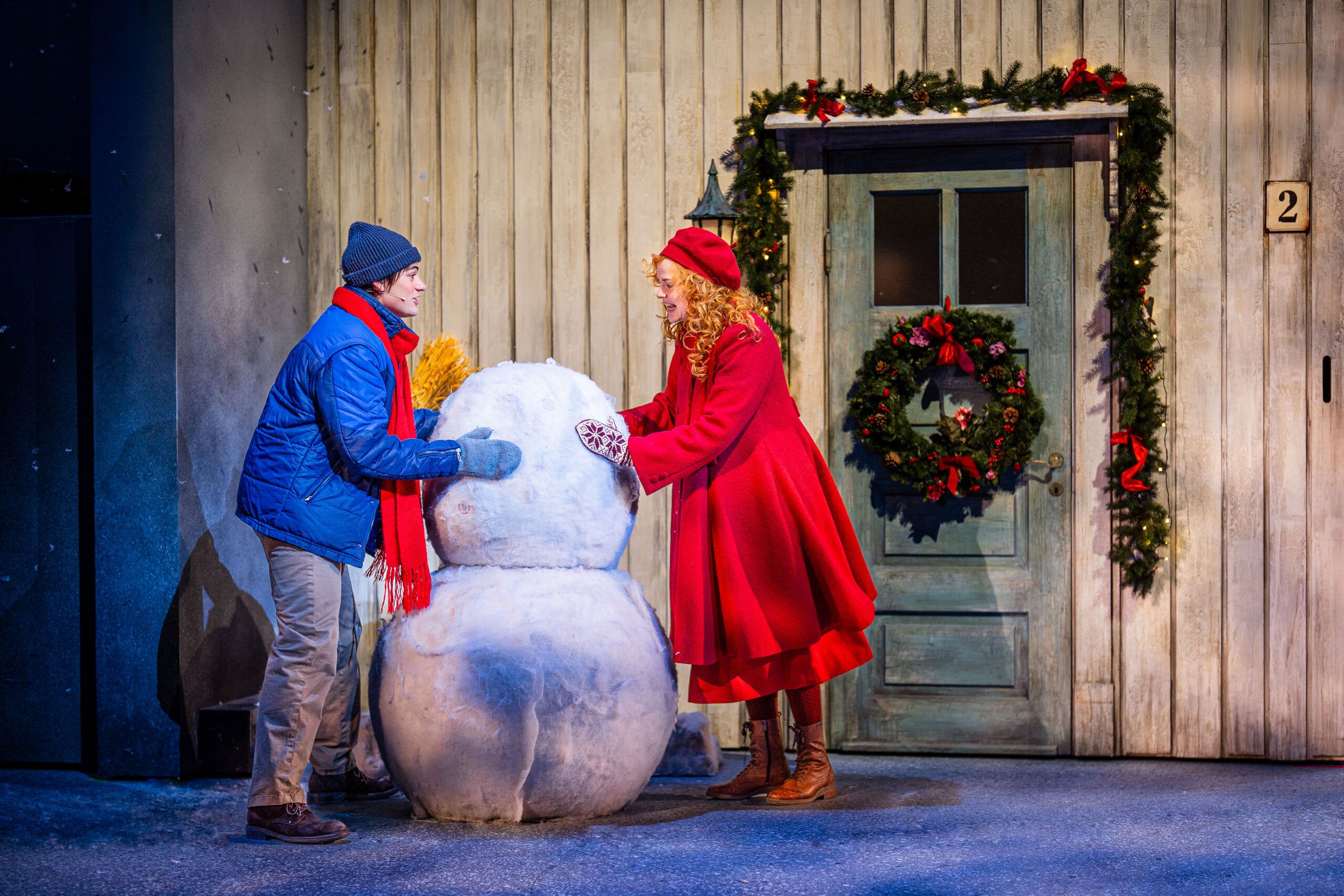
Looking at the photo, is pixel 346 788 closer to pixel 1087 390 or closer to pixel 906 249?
pixel 906 249

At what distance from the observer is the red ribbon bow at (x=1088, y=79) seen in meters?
4.40

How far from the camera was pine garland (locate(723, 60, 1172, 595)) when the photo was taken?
4.41 meters

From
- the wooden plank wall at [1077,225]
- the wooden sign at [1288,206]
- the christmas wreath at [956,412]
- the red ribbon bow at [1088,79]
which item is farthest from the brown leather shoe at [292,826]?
the wooden sign at [1288,206]

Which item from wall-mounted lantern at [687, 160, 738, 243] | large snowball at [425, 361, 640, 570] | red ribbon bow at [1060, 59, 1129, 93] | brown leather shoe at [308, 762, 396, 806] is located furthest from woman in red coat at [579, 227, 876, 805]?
red ribbon bow at [1060, 59, 1129, 93]

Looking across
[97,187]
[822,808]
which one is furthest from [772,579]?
[97,187]

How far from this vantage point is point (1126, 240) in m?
4.43

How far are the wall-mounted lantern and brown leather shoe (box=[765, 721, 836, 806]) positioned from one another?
5.94 feet

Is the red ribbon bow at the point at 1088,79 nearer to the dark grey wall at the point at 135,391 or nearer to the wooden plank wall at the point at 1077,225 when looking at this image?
the wooden plank wall at the point at 1077,225

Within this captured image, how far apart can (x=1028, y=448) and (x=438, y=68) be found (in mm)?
2713

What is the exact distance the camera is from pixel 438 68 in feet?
16.2

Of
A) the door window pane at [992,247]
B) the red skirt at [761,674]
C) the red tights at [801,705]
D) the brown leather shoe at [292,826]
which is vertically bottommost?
the brown leather shoe at [292,826]

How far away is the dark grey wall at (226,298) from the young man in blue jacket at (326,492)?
1039 millimetres

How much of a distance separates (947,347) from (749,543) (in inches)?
51.7

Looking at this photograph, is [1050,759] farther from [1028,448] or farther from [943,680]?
[1028,448]
